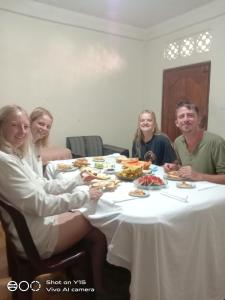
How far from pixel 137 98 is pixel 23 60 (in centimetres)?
210

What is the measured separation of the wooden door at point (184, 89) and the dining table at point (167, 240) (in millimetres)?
2768

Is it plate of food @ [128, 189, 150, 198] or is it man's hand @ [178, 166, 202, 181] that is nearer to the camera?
plate of food @ [128, 189, 150, 198]

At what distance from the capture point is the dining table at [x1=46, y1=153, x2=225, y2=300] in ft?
3.56

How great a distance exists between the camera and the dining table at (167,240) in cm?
108

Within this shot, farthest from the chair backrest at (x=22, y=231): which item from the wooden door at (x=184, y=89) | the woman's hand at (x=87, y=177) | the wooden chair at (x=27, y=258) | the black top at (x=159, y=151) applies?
the wooden door at (x=184, y=89)

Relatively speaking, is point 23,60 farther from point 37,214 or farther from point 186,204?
point 186,204

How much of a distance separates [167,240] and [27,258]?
64 centimetres

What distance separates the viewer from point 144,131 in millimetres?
2613

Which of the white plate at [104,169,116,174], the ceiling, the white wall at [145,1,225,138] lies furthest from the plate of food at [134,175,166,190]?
the ceiling

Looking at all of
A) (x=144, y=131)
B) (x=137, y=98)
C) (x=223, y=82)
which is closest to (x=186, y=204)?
(x=144, y=131)

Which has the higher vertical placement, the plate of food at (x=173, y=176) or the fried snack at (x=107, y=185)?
the fried snack at (x=107, y=185)

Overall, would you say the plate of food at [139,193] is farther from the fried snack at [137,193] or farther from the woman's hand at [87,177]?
the woman's hand at [87,177]

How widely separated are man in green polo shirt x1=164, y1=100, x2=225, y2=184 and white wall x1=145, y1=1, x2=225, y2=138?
6.11 feet

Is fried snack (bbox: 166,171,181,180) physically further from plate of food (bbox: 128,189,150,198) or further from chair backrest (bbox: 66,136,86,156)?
chair backrest (bbox: 66,136,86,156)
